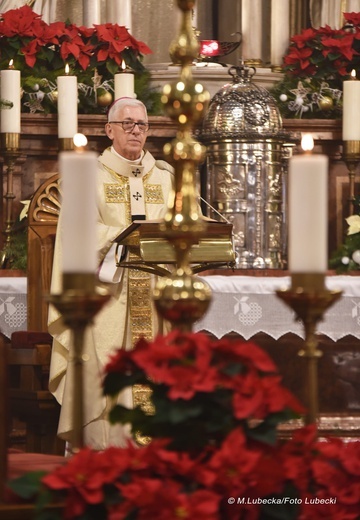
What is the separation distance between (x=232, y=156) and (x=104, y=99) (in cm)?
88

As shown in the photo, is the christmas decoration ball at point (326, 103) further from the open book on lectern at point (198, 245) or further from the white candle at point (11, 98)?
the open book on lectern at point (198, 245)

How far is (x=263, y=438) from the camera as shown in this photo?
8.32ft

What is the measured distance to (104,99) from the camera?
26.1 feet

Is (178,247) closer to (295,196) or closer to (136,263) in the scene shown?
(295,196)

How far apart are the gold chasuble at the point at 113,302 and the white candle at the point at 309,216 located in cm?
383

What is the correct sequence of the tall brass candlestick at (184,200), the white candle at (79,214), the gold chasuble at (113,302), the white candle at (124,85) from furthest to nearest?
the white candle at (124,85)
the gold chasuble at (113,302)
the tall brass candlestick at (184,200)
the white candle at (79,214)

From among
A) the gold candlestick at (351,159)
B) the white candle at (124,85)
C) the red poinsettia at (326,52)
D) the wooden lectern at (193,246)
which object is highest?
the red poinsettia at (326,52)

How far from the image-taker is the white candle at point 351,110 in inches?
305

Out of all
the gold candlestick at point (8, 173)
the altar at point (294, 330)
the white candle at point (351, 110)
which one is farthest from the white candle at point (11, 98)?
the white candle at point (351, 110)

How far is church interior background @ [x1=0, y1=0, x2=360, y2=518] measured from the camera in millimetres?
6684

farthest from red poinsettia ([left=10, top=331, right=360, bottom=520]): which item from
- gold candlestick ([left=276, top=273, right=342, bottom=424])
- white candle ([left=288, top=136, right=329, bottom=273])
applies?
white candle ([left=288, top=136, right=329, bottom=273])

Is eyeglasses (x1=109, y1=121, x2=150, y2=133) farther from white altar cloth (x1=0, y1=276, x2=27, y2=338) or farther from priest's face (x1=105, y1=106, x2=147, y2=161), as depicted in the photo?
white altar cloth (x1=0, y1=276, x2=27, y2=338)

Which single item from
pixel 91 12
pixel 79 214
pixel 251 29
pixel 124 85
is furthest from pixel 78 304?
pixel 251 29

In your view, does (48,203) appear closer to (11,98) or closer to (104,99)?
(11,98)
